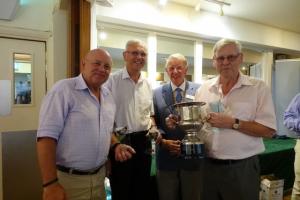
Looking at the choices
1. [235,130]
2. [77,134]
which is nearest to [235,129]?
[235,130]

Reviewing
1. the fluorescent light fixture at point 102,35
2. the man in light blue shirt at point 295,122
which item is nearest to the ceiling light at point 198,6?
the fluorescent light fixture at point 102,35

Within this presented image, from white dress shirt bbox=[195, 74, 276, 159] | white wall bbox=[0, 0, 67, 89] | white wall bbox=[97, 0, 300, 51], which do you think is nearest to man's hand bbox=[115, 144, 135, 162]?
white dress shirt bbox=[195, 74, 276, 159]

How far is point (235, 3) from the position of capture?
338 cm

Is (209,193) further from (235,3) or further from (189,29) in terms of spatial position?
(235,3)

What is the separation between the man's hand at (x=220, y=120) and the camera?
1.49 meters

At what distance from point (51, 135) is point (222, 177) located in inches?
37.8

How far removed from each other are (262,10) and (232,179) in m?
2.87

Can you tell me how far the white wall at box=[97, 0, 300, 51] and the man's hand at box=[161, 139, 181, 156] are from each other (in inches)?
63.5

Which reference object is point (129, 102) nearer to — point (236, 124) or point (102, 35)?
point (236, 124)

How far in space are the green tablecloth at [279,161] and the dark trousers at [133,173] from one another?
1.97 m

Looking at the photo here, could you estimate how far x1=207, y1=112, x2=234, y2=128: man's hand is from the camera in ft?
4.89

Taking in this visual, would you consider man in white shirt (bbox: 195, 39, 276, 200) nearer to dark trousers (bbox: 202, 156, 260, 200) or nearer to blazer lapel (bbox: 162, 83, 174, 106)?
dark trousers (bbox: 202, 156, 260, 200)

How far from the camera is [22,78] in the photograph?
3.25m

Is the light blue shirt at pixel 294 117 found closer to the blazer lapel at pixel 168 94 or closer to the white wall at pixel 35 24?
the blazer lapel at pixel 168 94
